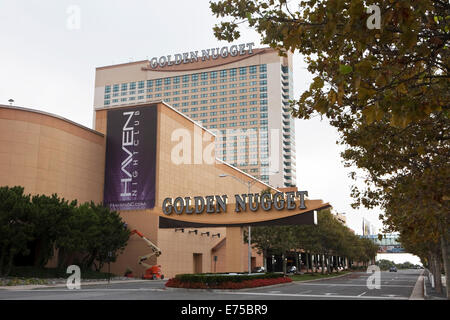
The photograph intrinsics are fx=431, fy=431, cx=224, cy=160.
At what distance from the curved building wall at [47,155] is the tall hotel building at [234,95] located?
102082 mm

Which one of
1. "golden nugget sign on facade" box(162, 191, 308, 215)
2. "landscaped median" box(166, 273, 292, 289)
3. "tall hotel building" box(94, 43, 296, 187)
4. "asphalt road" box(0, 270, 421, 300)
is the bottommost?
"asphalt road" box(0, 270, 421, 300)

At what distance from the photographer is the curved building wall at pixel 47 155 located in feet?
157

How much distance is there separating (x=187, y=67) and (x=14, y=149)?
115 meters

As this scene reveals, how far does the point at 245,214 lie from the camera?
41.4 m

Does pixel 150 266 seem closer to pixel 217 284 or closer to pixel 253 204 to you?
pixel 253 204

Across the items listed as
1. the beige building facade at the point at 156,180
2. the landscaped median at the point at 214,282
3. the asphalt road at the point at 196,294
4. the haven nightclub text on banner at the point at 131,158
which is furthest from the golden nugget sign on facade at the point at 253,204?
the haven nightclub text on banner at the point at 131,158

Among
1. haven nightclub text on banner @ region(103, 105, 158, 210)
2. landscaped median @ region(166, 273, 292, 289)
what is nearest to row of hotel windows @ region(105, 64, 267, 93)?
haven nightclub text on banner @ region(103, 105, 158, 210)

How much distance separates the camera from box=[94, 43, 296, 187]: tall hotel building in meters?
152

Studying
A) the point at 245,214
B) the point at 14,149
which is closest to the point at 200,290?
the point at 245,214

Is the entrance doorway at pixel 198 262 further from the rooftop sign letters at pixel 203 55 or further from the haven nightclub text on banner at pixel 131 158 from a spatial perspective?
the rooftop sign letters at pixel 203 55

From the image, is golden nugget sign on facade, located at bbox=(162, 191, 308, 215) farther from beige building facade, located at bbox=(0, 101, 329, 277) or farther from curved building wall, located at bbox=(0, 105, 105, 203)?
curved building wall, located at bbox=(0, 105, 105, 203)

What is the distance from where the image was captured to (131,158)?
187ft

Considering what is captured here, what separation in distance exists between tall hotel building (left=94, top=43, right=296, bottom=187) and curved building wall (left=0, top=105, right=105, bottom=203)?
102082mm
